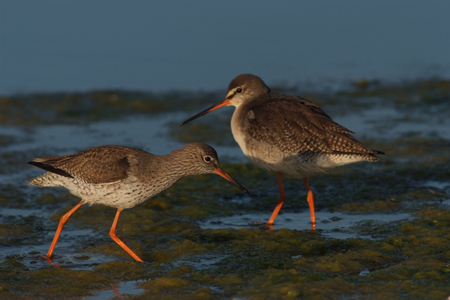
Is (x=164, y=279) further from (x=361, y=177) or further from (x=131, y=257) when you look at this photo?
(x=361, y=177)

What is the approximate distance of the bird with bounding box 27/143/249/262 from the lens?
6.71 metres

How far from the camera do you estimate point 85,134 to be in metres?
11.5

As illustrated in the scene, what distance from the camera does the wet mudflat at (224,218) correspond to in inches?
234

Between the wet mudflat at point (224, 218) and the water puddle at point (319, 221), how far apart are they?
27mm

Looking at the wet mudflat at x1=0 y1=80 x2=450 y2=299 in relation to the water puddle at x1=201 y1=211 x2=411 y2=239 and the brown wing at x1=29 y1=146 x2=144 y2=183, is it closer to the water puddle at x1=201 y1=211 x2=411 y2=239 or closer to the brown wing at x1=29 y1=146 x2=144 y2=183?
the water puddle at x1=201 y1=211 x2=411 y2=239

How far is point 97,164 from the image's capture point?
6.85 meters

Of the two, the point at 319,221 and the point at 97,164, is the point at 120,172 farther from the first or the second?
the point at 319,221

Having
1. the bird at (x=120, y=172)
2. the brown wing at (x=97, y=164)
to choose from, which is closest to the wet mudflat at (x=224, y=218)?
the bird at (x=120, y=172)

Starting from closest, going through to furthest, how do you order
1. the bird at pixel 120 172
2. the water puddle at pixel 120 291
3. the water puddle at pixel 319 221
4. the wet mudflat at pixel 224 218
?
the water puddle at pixel 120 291 < the wet mudflat at pixel 224 218 < the bird at pixel 120 172 < the water puddle at pixel 319 221

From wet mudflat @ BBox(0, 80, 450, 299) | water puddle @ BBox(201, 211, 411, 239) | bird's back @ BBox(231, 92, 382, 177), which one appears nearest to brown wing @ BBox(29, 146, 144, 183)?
wet mudflat @ BBox(0, 80, 450, 299)

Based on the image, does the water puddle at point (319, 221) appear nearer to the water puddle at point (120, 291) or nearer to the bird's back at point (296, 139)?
the bird's back at point (296, 139)

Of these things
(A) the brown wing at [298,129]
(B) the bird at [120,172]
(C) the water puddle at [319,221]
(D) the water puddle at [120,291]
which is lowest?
(D) the water puddle at [120,291]

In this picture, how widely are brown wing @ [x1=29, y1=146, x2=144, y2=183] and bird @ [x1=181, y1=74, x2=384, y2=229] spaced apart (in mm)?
1968

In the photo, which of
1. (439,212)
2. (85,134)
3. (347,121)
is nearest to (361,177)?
(439,212)
